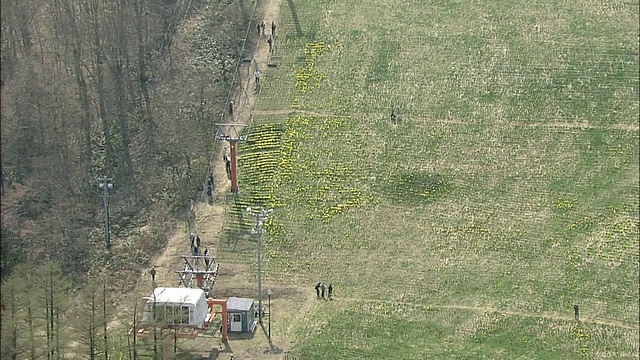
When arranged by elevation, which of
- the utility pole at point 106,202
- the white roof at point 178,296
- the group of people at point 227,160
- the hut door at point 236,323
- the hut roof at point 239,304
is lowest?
the hut door at point 236,323

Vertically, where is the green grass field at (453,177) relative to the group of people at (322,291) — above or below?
above

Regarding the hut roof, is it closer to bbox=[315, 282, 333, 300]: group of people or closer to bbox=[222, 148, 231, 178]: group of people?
bbox=[315, 282, 333, 300]: group of people

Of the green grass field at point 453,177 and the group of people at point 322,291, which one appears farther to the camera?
the group of people at point 322,291

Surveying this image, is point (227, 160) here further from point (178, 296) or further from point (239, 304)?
point (178, 296)

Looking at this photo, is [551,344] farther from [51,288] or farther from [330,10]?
[330,10]

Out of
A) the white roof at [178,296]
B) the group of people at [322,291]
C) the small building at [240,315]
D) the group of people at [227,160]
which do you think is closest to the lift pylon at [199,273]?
the small building at [240,315]

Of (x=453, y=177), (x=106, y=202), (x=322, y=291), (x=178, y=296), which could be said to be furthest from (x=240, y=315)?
(x=453, y=177)

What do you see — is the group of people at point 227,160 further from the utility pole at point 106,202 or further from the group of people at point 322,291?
the group of people at point 322,291

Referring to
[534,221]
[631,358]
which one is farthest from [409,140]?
[631,358]

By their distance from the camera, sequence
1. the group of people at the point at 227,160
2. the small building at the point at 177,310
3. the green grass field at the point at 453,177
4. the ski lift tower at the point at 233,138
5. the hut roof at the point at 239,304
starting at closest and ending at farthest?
1. the small building at the point at 177,310
2. the hut roof at the point at 239,304
3. the green grass field at the point at 453,177
4. the ski lift tower at the point at 233,138
5. the group of people at the point at 227,160
